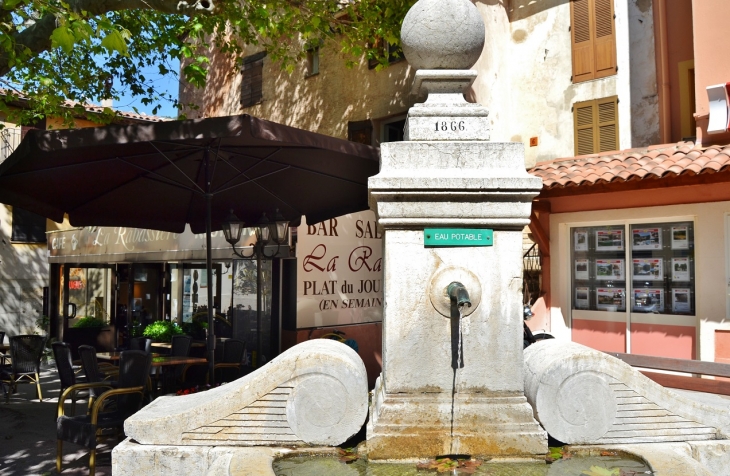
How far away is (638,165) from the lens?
913 centimetres

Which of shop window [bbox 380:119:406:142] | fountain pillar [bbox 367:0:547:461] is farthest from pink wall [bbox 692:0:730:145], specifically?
fountain pillar [bbox 367:0:547:461]

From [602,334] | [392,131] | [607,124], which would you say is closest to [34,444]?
[602,334]

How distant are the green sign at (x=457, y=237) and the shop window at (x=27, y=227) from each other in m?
17.6

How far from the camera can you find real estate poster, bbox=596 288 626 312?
10.3 meters

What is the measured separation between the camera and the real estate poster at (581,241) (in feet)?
35.4

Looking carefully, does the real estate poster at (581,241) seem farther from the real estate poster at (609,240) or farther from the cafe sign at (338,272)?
the cafe sign at (338,272)

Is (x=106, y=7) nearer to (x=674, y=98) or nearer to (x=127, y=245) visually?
(x=127, y=245)

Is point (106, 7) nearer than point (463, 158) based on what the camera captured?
No

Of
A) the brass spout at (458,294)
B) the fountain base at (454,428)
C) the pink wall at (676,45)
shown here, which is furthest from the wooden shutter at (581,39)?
the fountain base at (454,428)

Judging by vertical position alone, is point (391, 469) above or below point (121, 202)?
below

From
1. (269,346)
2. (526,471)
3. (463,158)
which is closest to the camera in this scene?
(526,471)

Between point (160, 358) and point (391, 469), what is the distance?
5.53 metres

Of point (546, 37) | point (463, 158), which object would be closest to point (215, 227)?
point (463, 158)

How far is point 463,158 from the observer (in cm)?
378
